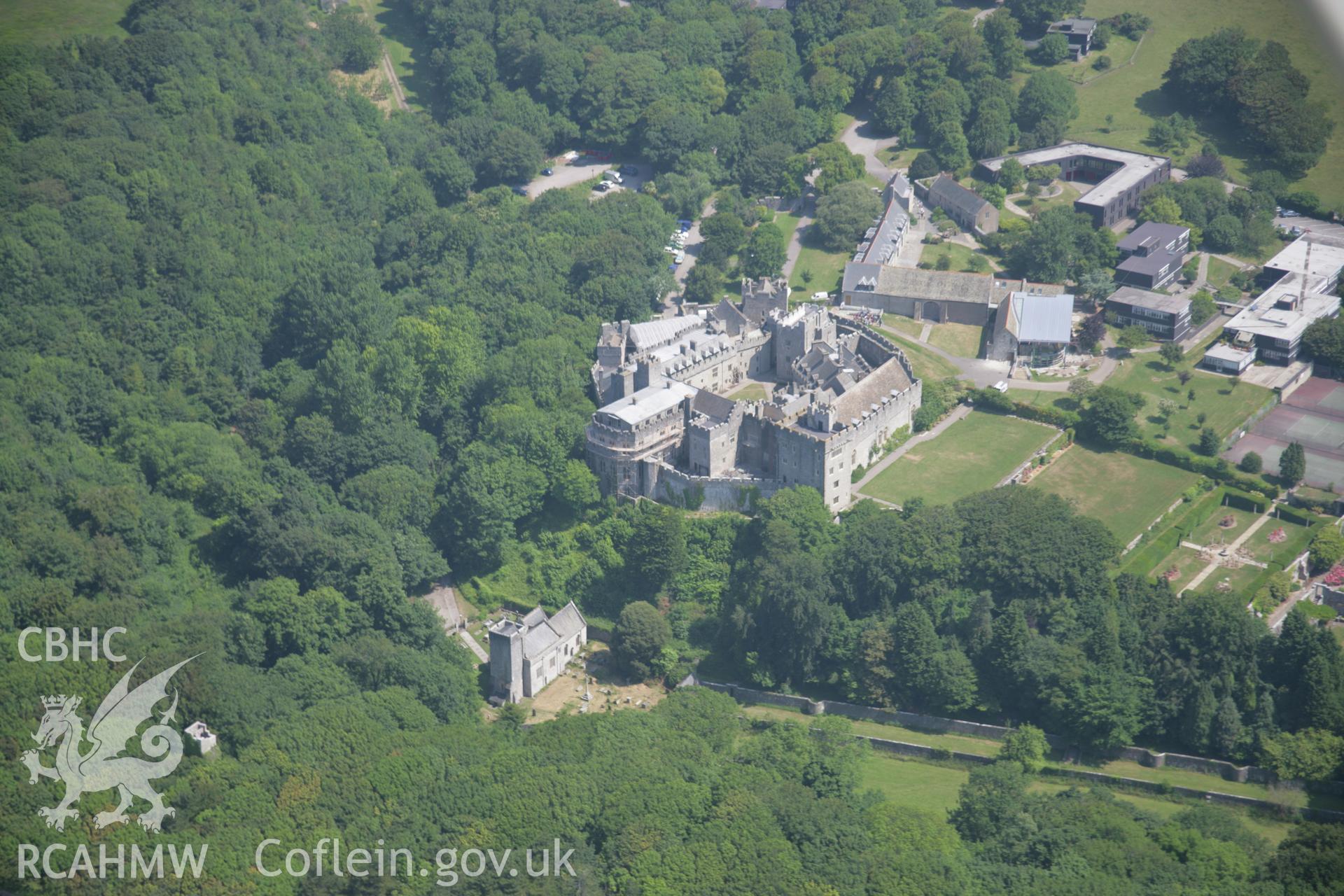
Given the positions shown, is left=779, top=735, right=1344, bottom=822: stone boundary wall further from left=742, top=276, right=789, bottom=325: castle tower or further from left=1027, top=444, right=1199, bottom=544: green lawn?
left=742, top=276, right=789, bottom=325: castle tower

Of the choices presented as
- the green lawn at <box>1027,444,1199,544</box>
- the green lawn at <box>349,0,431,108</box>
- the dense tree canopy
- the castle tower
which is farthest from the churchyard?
the green lawn at <box>349,0,431,108</box>

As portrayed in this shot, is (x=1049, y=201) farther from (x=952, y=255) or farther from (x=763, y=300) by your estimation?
(x=763, y=300)

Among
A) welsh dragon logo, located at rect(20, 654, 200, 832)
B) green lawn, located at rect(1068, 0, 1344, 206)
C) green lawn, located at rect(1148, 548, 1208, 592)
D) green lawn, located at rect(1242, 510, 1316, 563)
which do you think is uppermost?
green lawn, located at rect(1068, 0, 1344, 206)

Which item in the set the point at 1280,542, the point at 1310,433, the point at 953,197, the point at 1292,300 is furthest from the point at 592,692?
the point at 1292,300

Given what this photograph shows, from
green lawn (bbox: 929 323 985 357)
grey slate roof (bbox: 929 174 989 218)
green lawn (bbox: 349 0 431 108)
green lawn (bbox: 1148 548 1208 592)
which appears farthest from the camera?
green lawn (bbox: 349 0 431 108)

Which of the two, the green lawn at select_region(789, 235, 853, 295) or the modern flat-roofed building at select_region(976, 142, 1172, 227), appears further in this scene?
the modern flat-roofed building at select_region(976, 142, 1172, 227)

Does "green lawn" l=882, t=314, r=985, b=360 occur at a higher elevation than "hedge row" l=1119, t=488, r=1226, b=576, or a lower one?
higher
